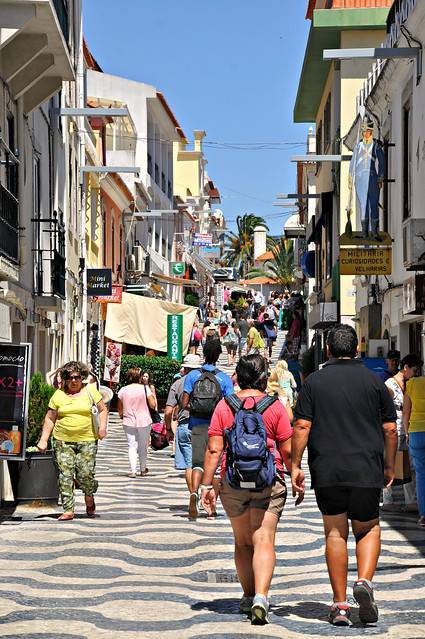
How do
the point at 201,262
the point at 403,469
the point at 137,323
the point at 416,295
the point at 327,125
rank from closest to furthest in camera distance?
1. the point at 403,469
2. the point at 416,295
3. the point at 327,125
4. the point at 137,323
5. the point at 201,262

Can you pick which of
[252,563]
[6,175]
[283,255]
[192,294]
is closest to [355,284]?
[6,175]

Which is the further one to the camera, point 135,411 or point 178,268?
point 178,268

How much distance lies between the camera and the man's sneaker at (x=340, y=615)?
7.87 metres

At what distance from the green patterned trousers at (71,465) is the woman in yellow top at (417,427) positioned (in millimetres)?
3377

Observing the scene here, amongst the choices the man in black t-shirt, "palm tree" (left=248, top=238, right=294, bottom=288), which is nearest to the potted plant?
the man in black t-shirt

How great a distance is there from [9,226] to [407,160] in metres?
7.44

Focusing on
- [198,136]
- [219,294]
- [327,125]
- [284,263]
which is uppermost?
[198,136]

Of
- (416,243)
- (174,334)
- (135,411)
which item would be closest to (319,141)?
(174,334)

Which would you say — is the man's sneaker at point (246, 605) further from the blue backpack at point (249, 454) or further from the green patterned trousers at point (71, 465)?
the green patterned trousers at point (71, 465)

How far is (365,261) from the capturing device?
22.0m

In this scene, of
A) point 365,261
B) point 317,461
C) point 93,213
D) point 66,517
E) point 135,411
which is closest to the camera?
point 317,461

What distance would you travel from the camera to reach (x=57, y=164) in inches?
968

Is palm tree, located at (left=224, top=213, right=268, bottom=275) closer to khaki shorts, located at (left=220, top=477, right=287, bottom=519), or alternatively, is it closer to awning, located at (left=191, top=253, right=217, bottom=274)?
awning, located at (left=191, top=253, right=217, bottom=274)

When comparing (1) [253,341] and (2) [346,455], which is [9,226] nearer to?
(2) [346,455]
